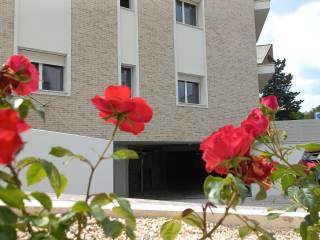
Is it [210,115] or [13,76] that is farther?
[210,115]

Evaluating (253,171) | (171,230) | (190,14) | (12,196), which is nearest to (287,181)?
(253,171)

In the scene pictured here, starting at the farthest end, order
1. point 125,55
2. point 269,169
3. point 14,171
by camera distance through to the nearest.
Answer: point 125,55 < point 269,169 < point 14,171

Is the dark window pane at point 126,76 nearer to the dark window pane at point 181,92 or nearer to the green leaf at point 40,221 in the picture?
the dark window pane at point 181,92

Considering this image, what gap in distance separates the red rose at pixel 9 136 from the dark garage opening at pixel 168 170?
19.7m

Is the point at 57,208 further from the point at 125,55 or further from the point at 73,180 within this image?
the point at 125,55

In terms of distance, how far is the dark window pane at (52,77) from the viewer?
508 inches

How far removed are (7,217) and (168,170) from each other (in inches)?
955

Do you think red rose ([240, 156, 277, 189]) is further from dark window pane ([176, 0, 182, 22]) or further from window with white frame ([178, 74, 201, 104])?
dark window pane ([176, 0, 182, 22])

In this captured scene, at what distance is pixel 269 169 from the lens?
156 centimetres

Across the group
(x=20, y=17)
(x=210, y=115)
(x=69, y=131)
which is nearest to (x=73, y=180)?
(x=69, y=131)

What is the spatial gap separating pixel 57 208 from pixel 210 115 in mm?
14054

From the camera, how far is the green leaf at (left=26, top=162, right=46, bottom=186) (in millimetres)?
1204

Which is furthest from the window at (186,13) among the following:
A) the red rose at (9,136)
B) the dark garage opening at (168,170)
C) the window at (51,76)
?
the red rose at (9,136)

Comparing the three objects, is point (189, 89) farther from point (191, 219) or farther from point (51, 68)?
point (191, 219)
